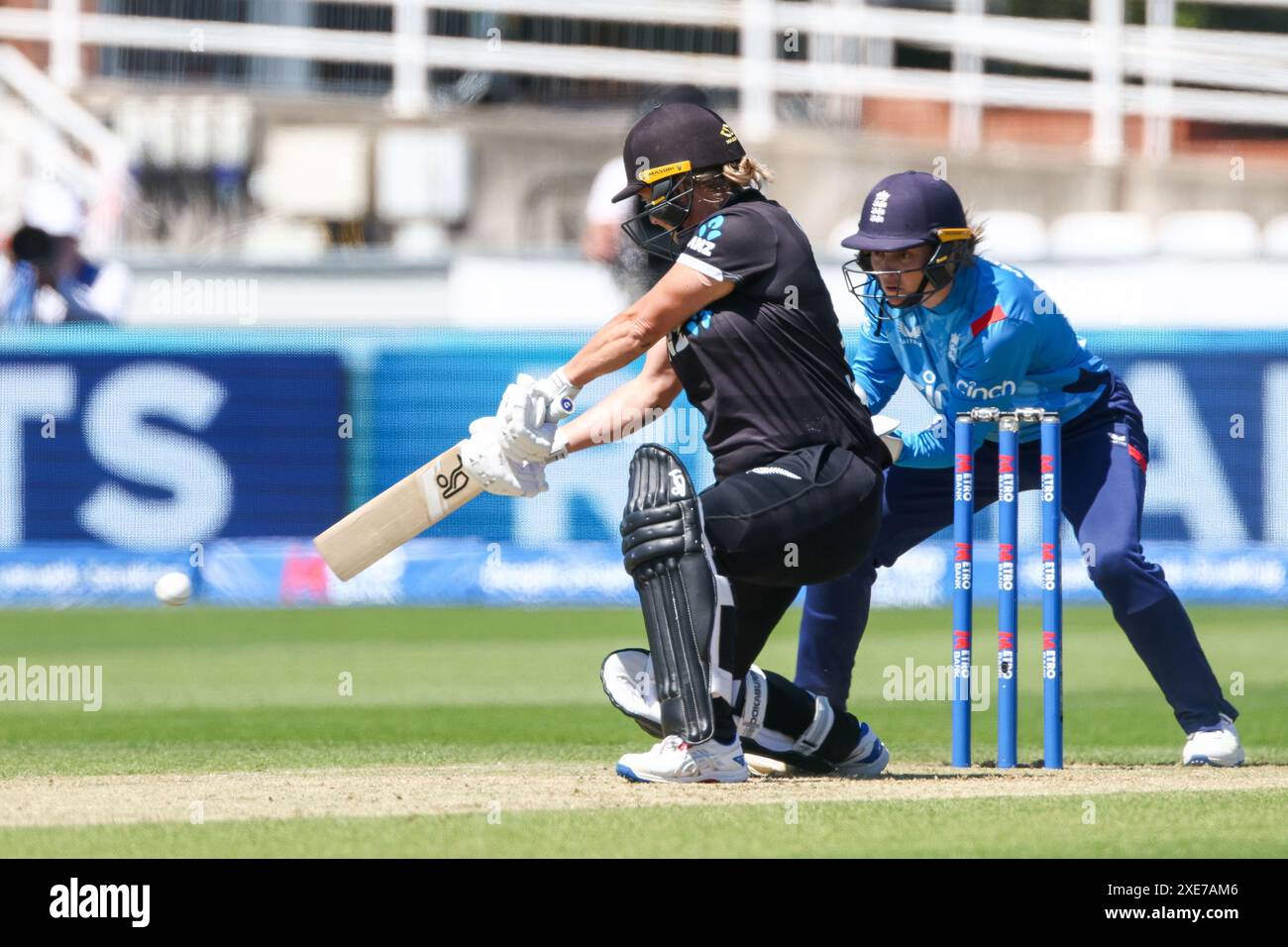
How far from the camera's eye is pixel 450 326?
16.9 m

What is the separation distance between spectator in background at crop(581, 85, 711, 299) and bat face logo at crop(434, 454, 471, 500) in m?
9.50

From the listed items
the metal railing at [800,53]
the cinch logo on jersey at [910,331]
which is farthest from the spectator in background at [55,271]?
the cinch logo on jersey at [910,331]

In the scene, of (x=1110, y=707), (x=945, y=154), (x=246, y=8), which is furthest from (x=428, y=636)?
(x=246, y=8)

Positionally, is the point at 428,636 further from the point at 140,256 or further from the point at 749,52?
the point at 749,52

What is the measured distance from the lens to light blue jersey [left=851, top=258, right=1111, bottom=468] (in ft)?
24.6

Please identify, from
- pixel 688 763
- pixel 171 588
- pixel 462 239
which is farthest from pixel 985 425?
pixel 462 239

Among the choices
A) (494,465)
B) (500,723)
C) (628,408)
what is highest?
(628,408)

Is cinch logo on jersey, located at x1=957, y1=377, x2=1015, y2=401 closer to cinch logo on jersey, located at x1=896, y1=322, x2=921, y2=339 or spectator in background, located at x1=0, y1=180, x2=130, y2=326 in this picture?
cinch logo on jersey, located at x1=896, y1=322, x2=921, y2=339

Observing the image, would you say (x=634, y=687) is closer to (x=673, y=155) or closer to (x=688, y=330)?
(x=688, y=330)

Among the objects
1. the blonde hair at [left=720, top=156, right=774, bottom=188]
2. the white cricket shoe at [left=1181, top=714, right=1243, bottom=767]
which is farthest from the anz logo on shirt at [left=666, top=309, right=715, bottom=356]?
the white cricket shoe at [left=1181, top=714, right=1243, bottom=767]

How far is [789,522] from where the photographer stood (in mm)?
6473

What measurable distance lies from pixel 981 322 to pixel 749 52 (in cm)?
1243

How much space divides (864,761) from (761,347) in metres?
1.57

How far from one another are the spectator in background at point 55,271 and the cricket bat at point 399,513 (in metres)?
10.5
